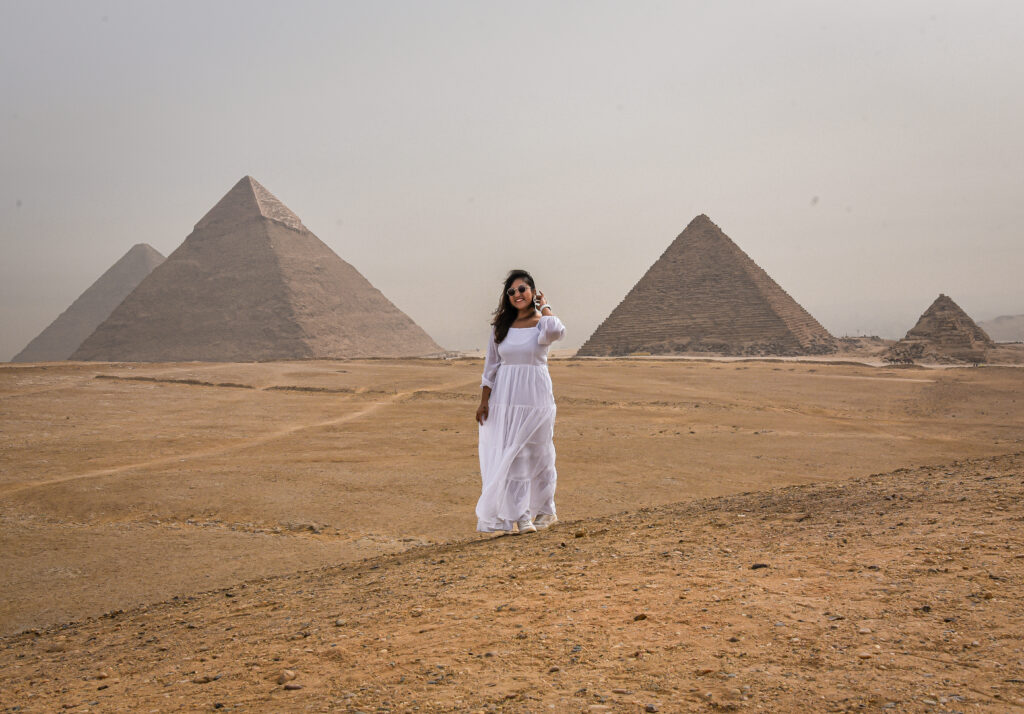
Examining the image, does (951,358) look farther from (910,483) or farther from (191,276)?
(191,276)

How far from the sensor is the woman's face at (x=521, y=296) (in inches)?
184

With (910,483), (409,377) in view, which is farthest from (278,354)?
(910,483)

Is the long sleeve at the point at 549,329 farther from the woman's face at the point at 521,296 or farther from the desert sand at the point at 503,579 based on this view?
the desert sand at the point at 503,579

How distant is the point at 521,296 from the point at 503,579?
193cm

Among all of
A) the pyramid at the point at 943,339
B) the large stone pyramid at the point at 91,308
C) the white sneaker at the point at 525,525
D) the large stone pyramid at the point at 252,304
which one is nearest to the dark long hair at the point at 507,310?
the white sneaker at the point at 525,525

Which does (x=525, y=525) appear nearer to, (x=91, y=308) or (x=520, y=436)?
(x=520, y=436)

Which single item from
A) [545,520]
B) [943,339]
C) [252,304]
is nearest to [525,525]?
[545,520]

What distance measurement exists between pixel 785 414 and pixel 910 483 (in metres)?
8.44

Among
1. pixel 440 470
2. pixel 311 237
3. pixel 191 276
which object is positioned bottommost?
pixel 440 470

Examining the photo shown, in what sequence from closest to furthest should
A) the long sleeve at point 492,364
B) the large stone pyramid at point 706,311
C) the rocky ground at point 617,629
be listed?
1. the rocky ground at point 617,629
2. the long sleeve at point 492,364
3. the large stone pyramid at point 706,311

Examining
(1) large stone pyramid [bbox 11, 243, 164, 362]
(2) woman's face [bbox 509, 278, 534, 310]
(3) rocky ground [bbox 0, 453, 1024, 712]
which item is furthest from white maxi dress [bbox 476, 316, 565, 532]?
(1) large stone pyramid [bbox 11, 243, 164, 362]

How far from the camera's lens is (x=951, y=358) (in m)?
35.0

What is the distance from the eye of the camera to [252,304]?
64.6 meters

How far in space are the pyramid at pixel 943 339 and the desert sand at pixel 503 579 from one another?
3008 centimetres
